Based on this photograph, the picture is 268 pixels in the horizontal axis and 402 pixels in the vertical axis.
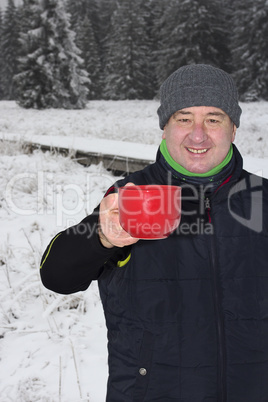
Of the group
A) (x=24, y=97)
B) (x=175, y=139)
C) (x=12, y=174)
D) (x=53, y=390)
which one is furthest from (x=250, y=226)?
(x=24, y=97)

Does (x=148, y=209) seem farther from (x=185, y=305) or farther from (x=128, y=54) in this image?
(x=128, y=54)

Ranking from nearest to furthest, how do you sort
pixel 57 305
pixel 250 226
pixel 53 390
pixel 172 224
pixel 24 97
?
pixel 172 224 → pixel 250 226 → pixel 53 390 → pixel 57 305 → pixel 24 97

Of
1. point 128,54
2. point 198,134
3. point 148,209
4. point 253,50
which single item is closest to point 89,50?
point 128,54

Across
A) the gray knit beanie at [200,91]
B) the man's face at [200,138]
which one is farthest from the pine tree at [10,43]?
the man's face at [200,138]

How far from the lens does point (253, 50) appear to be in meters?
26.3

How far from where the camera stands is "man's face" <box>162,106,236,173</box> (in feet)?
5.05

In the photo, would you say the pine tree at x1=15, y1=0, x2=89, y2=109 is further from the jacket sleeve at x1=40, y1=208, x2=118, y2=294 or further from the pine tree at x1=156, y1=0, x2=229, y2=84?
the jacket sleeve at x1=40, y1=208, x2=118, y2=294

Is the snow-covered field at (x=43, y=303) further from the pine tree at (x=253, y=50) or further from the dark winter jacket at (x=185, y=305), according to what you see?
the pine tree at (x=253, y=50)

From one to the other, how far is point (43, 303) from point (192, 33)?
2816 centimetres

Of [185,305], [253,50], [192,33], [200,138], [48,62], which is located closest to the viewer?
[185,305]

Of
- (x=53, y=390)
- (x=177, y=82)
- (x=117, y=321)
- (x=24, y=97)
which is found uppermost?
(x=24, y=97)

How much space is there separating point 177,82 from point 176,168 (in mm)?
417

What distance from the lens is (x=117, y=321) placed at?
1.42 m

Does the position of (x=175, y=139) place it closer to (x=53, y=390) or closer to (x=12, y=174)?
(x=53, y=390)
